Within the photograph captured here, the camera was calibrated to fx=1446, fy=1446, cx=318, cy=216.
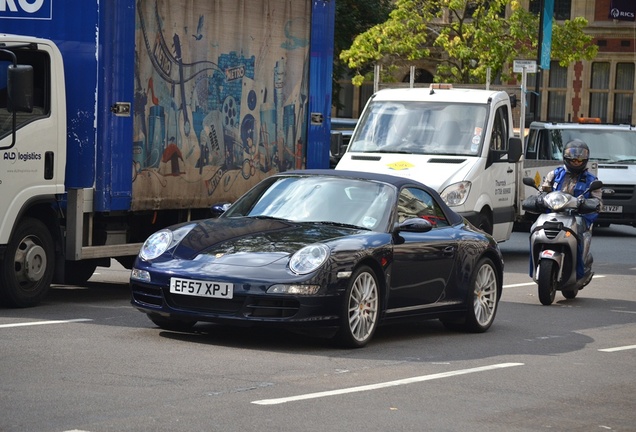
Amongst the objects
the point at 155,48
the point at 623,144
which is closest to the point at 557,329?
the point at 155,48

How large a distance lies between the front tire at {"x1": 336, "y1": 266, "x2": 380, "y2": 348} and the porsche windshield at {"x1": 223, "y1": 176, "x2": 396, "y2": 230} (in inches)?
23.2

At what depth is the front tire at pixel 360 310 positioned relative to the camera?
10.6 meters

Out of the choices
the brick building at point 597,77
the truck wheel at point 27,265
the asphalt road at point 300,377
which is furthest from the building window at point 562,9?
the truck wheel at point 27,265

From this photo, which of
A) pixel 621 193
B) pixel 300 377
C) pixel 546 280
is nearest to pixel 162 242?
pixel 300 377

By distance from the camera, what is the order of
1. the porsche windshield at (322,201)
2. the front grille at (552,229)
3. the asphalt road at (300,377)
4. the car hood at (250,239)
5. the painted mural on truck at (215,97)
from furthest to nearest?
the front grille at (552,229) → the painted mural on truck at (215,97) → the porsche windshield at (322,201) → the car hood at (250,239) → the asphalt road at (300,377)

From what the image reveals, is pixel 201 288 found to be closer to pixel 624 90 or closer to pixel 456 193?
pixel 456 193

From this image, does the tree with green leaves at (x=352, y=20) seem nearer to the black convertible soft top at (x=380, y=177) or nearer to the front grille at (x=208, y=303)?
the black convertible soft top at (x=380, y=177)

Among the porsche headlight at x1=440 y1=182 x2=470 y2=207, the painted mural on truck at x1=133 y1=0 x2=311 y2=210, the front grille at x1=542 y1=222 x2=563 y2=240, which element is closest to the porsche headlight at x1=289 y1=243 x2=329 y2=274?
the painted mural on truck at x1=133 y1=0 x2=311 y2=210

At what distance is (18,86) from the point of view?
40.6 ft

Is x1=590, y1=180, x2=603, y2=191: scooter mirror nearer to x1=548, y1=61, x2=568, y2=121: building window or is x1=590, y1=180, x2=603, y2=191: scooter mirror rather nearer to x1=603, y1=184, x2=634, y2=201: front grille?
x1=603, y1=184, x2=634, y2=201: front grille

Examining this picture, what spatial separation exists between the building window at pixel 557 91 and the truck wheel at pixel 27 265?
155ft

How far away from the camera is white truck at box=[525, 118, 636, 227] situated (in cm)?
2706

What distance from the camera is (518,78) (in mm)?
47062

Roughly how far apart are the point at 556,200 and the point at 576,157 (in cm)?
57
